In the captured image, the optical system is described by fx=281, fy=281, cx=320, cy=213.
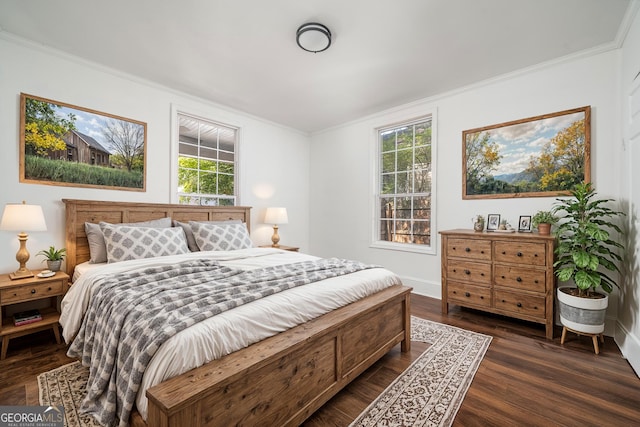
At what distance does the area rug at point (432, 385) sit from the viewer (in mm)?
1580

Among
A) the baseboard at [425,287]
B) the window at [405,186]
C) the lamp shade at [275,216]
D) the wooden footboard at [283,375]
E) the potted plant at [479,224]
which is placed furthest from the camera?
the lamp shade at [275,216]

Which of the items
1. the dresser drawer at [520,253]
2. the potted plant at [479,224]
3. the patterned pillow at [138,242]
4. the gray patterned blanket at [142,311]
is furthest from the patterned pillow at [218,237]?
the dresser drawer at [520,253]

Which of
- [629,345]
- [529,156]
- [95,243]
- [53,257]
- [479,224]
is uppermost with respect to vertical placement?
[529,156]

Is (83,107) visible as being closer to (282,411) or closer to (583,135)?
(282,411)

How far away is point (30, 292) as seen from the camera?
88.9 inches

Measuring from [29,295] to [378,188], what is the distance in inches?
160

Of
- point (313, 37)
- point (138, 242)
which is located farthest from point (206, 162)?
point (313, 37)

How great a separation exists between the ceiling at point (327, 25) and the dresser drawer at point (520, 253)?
186 centimetres

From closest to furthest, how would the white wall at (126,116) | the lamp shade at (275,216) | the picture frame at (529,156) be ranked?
the white wall at (126,116) < the picture frame at (529,156) < the lamp shade at (275,216)

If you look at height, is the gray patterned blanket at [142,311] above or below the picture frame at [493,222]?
below

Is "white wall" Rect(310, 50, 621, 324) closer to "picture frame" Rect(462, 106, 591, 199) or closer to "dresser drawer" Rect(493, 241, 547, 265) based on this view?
"picture frame" Rect(462, 106, 591, 199)

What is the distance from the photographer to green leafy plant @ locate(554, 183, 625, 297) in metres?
2.28

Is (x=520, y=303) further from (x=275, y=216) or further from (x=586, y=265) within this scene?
(x=275, y=216)

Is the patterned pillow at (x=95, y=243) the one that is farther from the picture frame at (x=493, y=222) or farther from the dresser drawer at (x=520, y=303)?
the picture frame at (x=493, y=222)
